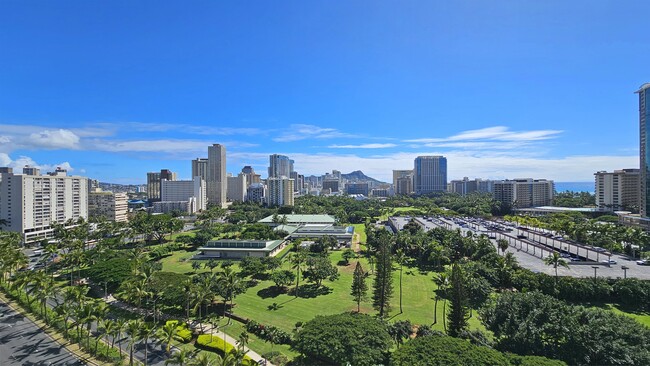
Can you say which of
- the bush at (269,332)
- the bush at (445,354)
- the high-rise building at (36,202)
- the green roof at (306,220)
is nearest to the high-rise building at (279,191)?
the green roof at (306,220)

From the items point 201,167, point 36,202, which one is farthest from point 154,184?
point 36,202

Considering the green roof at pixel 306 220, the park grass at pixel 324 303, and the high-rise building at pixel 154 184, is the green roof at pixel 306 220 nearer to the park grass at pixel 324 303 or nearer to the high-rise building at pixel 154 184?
the park grass at pixel 324 303

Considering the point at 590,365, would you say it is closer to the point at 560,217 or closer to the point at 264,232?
the point at 264,232

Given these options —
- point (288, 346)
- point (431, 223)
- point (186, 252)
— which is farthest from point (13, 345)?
point (431, 223)

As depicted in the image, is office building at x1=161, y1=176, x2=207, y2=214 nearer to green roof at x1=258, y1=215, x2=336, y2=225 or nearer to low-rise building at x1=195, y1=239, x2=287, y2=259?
green roof at x1=258, y1=215, x2=336, y2=225

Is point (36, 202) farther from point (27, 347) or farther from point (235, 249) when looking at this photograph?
point (27, 347)

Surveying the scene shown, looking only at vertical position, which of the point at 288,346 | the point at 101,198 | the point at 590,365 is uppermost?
the point at 101,198
